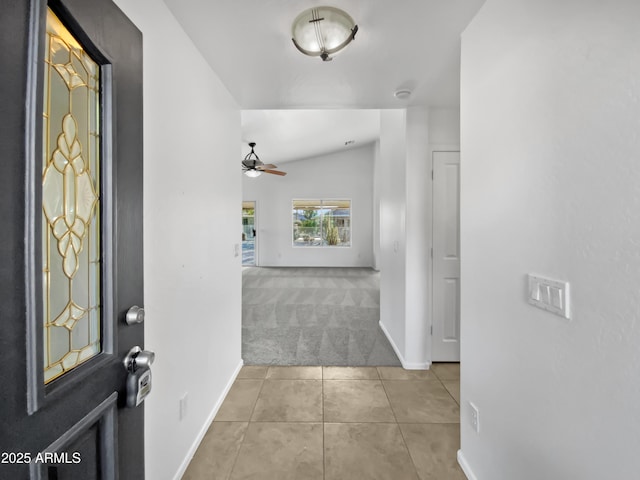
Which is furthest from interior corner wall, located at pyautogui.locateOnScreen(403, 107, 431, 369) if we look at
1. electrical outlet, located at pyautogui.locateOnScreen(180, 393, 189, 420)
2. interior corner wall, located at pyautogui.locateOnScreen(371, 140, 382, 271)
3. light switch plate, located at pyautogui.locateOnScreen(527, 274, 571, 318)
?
interior corner wall, located at pyautogui.locateOnScreen(371, 140, 382, 271)

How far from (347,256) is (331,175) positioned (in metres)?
2.48

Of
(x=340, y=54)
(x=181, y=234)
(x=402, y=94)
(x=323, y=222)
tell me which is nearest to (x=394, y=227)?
(x=402, y=94)

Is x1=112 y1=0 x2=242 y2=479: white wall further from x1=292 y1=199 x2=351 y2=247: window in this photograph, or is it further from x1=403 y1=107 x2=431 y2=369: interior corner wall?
x1=292 y1=199 x2=351 y2=247: window

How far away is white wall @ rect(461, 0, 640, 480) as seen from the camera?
72 centimetres

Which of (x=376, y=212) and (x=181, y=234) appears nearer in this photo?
(x=181, y=234)

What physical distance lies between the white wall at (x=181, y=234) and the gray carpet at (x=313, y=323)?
89cm

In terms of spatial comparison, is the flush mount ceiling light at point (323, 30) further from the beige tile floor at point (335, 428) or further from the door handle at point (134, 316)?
the beige tile floor at point (335, 428)

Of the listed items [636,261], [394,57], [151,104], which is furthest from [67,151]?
[394,57]

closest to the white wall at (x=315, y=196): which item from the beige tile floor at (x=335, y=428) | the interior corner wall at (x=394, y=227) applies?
the interior corner wall at (x=394, y=227)

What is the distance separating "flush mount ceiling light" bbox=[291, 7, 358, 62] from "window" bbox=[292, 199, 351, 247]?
700cm

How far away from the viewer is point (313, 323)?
3.71 m

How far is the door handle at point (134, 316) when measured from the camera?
82 cm

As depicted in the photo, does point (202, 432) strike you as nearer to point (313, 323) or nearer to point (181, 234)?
point (181, 234)

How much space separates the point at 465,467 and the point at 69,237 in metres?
2.01
